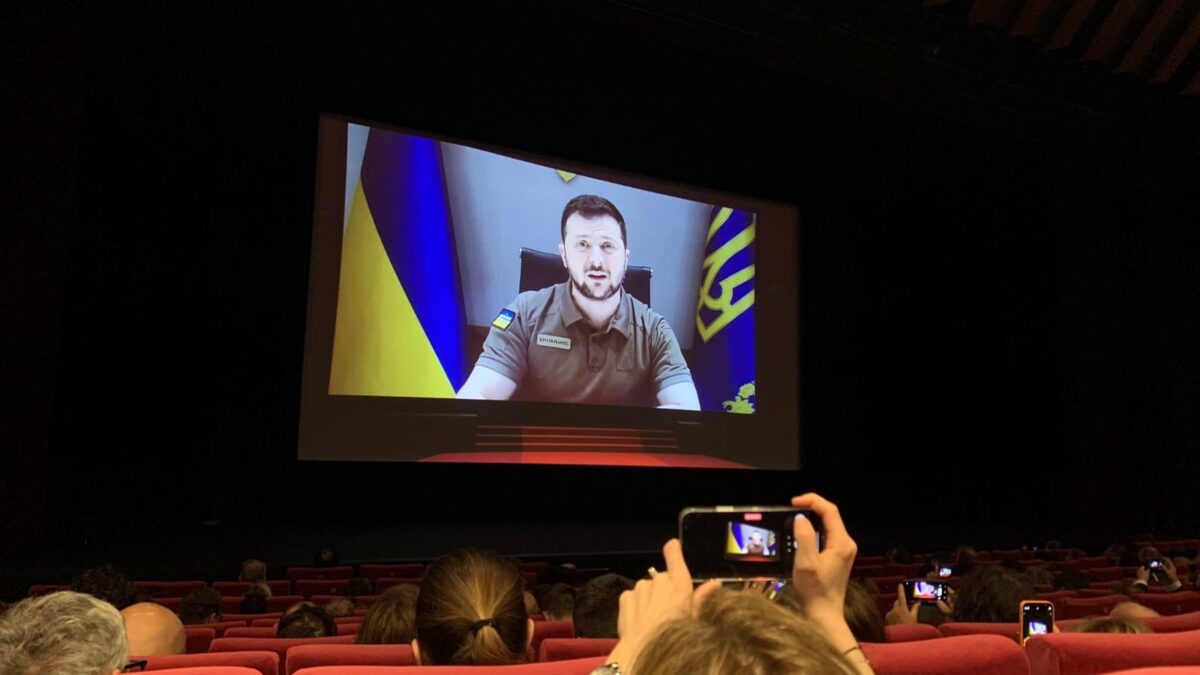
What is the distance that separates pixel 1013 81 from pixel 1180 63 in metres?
1.69

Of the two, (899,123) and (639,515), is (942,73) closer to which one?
(899,123)

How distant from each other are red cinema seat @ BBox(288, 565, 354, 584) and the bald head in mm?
4262

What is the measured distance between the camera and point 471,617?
1.65m

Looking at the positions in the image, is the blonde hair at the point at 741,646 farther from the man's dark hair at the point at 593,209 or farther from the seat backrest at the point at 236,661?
the man's dark hair at the point at 593,209

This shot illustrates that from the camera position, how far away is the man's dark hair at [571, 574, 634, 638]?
99.5 inches

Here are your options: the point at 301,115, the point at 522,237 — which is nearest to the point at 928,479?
the point at 522,237

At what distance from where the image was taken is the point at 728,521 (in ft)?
3.58

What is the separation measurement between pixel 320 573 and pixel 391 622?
462 centimetres

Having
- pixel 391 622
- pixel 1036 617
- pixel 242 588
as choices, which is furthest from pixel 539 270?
pixel 1036 617

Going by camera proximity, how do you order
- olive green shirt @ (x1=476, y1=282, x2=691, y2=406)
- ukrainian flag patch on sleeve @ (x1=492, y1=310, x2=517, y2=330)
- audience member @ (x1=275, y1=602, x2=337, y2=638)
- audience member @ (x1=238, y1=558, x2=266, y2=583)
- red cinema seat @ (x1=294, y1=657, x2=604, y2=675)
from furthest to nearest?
olive green shirt @ (x1=476, y1=282, x2=691, y2=406) < ukrainian flag patch on sleeve @ (x1=492, y1=310, x2=517, y2=330) < audience member @ (x1=238, y1=558, x2=266, y2=583) < audience member @ (x1=275, y1=602, x2=337, y2=638) < red cinema seat @ (x1=294, y1=657, x2=604, y2=675)

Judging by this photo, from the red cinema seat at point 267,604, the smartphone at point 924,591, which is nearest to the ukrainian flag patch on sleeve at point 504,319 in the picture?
the red cinema seat at point 267,604

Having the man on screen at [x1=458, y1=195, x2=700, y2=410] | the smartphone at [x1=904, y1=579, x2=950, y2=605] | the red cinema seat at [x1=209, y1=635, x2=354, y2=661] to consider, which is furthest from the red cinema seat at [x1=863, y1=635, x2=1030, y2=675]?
the man on screen at [x1=458, y1=195, x2=700, y2=410]

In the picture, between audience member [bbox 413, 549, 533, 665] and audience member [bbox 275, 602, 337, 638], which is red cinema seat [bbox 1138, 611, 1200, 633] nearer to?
audience member [bbox 413, 549, 533, 665]

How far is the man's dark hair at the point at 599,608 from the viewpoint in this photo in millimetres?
2527
